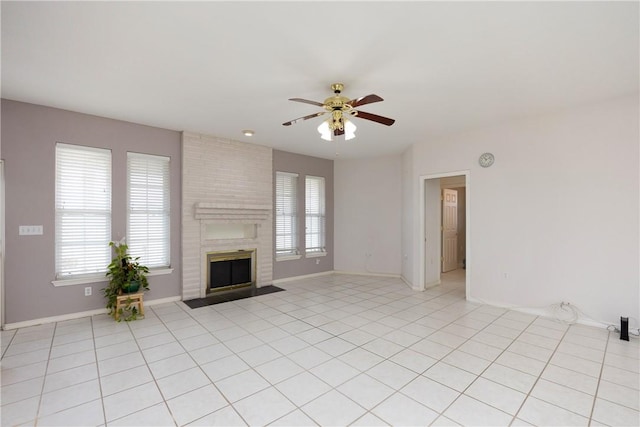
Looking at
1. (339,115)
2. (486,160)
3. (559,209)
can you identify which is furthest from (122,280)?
(559,209)

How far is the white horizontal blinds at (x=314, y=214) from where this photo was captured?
22.2ft

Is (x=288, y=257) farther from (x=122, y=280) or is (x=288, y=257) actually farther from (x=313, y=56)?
(x=313, y=56)

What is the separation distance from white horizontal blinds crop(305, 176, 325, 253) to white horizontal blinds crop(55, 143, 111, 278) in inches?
149

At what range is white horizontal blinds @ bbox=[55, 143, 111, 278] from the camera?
3885 millimetres

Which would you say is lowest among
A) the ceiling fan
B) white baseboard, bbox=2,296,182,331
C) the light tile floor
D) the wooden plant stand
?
the light tile floor

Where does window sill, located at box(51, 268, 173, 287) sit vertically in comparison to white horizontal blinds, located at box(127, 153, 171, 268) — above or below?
below

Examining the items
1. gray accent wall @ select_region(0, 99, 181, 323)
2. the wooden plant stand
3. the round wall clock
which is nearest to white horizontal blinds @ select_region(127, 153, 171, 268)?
gray accent wall @ select_region(0, 99, 181, 323)

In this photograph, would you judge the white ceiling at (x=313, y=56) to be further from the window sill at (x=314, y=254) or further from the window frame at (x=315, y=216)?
the window sill at (x=314, y=254)

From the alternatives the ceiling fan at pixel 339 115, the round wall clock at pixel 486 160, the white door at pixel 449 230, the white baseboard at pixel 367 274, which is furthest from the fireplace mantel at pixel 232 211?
the white door at pixel 449 230

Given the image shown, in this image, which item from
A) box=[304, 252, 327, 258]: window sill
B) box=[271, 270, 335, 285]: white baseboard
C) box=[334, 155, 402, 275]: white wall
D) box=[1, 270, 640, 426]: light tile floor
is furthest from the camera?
box=[304, 252, 327, 258]: window sill

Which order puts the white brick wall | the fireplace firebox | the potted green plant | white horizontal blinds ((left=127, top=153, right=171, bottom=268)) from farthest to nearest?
the fireplace firebox < the white brick wall < white horizontal blinds ((left=127, top=153, right=171, bottom=268)) < the potted green plant

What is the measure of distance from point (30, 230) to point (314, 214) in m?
4.80

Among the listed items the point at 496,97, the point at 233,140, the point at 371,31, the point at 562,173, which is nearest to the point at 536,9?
the point at 371,31

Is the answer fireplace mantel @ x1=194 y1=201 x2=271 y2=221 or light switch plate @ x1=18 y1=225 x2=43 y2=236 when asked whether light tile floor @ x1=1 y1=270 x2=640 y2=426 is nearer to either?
light switch plate @ x1=18 y1=225 x2=43 y2=236
